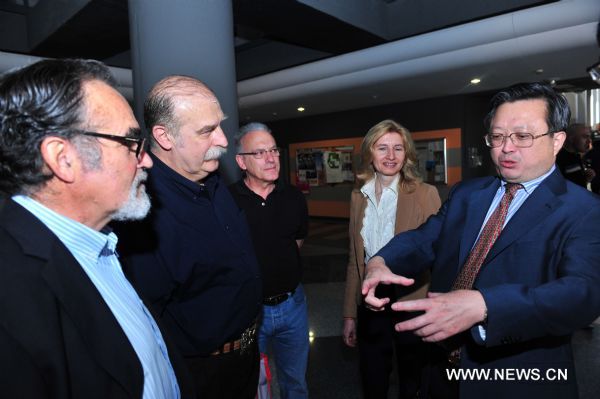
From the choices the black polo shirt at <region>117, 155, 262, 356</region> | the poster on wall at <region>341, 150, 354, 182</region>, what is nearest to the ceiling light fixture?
the black polo shirt at <region>117, 155, 262, 356</region>

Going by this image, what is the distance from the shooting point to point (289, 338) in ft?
7.06

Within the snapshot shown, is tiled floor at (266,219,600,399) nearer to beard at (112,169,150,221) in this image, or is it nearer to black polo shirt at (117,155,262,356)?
black polo shirt at (117,155,262,356)

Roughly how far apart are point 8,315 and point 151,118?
99 centimetres

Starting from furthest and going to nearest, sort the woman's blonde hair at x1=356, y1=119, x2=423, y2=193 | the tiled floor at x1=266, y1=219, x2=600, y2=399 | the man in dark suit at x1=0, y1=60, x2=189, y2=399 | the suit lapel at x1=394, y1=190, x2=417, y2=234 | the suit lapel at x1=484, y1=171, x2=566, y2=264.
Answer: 1. the tiled floor at x1=266, y1=219, x2=600, y2=399
2. the woman's blonde hair at x1=356, y1=119, x2=423, y2=193
3. the suit lapel at x1=394, y1=190, x2=417, y2=234
4. the suit lapel at x1=484, y1=171, x2=566, y2=264
5. the man in dark suit at x1=0, y1=60, x2=189, y2=399

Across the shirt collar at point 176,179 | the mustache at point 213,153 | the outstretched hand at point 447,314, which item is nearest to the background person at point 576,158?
the outstretched hand at point 447,314

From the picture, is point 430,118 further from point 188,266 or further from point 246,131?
point 188,266

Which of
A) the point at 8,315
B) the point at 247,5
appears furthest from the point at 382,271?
the point at 247,5

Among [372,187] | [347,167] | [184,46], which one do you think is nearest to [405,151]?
[372,187]

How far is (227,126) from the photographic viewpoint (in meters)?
2.52

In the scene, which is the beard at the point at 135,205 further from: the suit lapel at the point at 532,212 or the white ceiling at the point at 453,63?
the white ceiling at the point at 453,63

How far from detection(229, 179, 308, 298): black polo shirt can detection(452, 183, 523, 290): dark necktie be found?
38.9 inches

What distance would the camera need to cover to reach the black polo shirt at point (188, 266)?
1312mm

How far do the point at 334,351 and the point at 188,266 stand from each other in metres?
2.18

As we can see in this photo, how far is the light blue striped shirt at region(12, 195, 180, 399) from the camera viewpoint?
86 centimetres
